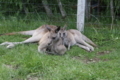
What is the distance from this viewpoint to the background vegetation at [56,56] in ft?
15.2

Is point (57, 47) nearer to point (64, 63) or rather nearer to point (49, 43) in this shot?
point (49, 43)

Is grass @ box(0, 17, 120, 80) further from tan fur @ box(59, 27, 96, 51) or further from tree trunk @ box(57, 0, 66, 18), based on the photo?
tree trunk @ box(57, 0, 66, 18)

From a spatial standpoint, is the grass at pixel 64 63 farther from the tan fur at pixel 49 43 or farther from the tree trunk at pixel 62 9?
the tree trunk at pixel 62 9

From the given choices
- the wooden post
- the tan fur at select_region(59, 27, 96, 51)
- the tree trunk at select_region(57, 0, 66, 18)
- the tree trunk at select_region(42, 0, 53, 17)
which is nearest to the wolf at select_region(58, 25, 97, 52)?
the tan fur at select_region(59, 27, 96, 51)

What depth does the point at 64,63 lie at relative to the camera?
5203 millimetres

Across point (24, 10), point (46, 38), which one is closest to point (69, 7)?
point (24, 10)

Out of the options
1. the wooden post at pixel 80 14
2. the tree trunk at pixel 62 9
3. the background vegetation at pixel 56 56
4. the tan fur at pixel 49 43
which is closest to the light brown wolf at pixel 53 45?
the tan fur at pixel 49 43

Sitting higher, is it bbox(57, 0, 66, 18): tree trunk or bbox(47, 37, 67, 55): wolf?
bbox(57, 0, 66, 18): tree trunk

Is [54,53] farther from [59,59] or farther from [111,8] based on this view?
[111,8]

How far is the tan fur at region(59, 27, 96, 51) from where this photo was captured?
641 centimetres

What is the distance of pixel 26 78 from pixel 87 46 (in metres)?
2.55

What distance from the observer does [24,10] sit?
910 cm

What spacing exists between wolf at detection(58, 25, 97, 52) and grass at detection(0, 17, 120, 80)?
173mm

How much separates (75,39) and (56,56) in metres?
1.30
